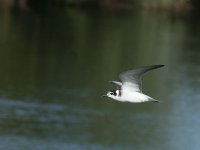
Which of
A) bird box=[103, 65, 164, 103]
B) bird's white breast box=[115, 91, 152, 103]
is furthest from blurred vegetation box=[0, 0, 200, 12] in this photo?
bird's white breast box=[115, 91, 152, 103]

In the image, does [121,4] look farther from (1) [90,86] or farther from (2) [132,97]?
(2) [132,97]

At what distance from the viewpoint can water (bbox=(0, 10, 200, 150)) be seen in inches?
754

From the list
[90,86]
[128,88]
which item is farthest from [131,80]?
[90,86]

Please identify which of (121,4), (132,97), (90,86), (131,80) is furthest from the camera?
(121,4)

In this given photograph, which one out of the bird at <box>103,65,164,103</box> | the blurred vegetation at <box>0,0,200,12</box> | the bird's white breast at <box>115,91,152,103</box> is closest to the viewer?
the bird's white breast at <box>115,91,152,103</box>

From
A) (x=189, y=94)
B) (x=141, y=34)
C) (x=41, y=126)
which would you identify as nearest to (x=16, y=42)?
(x=141, y=34)

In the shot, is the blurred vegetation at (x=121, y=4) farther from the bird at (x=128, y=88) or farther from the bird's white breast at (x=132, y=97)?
the bird's white breast at (x=132, y=97)

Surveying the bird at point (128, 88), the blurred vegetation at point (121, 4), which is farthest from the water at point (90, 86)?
the bird at point (128, 88)

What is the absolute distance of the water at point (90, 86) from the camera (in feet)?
62.8

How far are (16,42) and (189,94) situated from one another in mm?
10062

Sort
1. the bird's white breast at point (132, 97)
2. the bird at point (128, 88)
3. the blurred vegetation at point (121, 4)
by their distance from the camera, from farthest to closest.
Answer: the blurred vegetation at point (121, 4), the bird at point (128, 88), the bird's white breast at point (132, 97)

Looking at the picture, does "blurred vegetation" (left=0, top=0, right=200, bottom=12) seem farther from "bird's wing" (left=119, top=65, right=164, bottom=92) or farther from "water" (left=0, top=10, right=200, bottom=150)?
"bird's wing" (left=119, top=65, right=164, bottom=92)

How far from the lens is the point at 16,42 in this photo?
3189cm

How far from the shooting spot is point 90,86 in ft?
78.7
